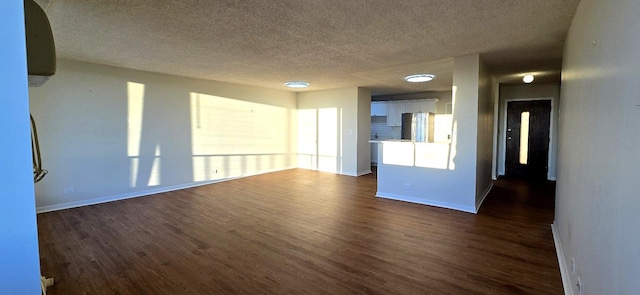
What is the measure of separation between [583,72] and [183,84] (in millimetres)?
6086

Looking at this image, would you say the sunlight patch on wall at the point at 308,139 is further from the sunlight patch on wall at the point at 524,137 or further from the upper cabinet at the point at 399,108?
the sunlight patch on wall at the point at 524,137

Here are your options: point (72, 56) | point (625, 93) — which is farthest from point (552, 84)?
point (72, 56)

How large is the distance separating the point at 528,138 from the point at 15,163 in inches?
334

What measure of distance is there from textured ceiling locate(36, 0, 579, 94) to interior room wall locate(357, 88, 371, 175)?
2.38 meters

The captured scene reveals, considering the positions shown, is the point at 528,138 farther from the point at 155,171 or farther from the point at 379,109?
the point at 155,171

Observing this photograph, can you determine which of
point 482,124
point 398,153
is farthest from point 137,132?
point 482,124

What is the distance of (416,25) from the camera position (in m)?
2.91

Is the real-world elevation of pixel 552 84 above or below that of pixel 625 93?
above

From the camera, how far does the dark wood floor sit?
240 cm

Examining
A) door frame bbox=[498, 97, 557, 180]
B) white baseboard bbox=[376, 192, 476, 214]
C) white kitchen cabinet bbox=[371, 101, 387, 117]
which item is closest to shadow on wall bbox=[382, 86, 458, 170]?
white baseboard bbox=[376, 192, 476, 214]

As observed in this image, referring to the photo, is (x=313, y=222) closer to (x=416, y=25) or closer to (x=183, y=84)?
(x=416, y=25)

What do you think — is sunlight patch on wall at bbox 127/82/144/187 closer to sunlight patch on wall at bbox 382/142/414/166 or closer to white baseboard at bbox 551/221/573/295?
sunlight patch on wall at bbox 382/142/414/166

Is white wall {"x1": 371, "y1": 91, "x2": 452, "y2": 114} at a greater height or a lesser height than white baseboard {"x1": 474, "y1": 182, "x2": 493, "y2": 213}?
greater

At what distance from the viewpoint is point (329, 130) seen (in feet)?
26.3
